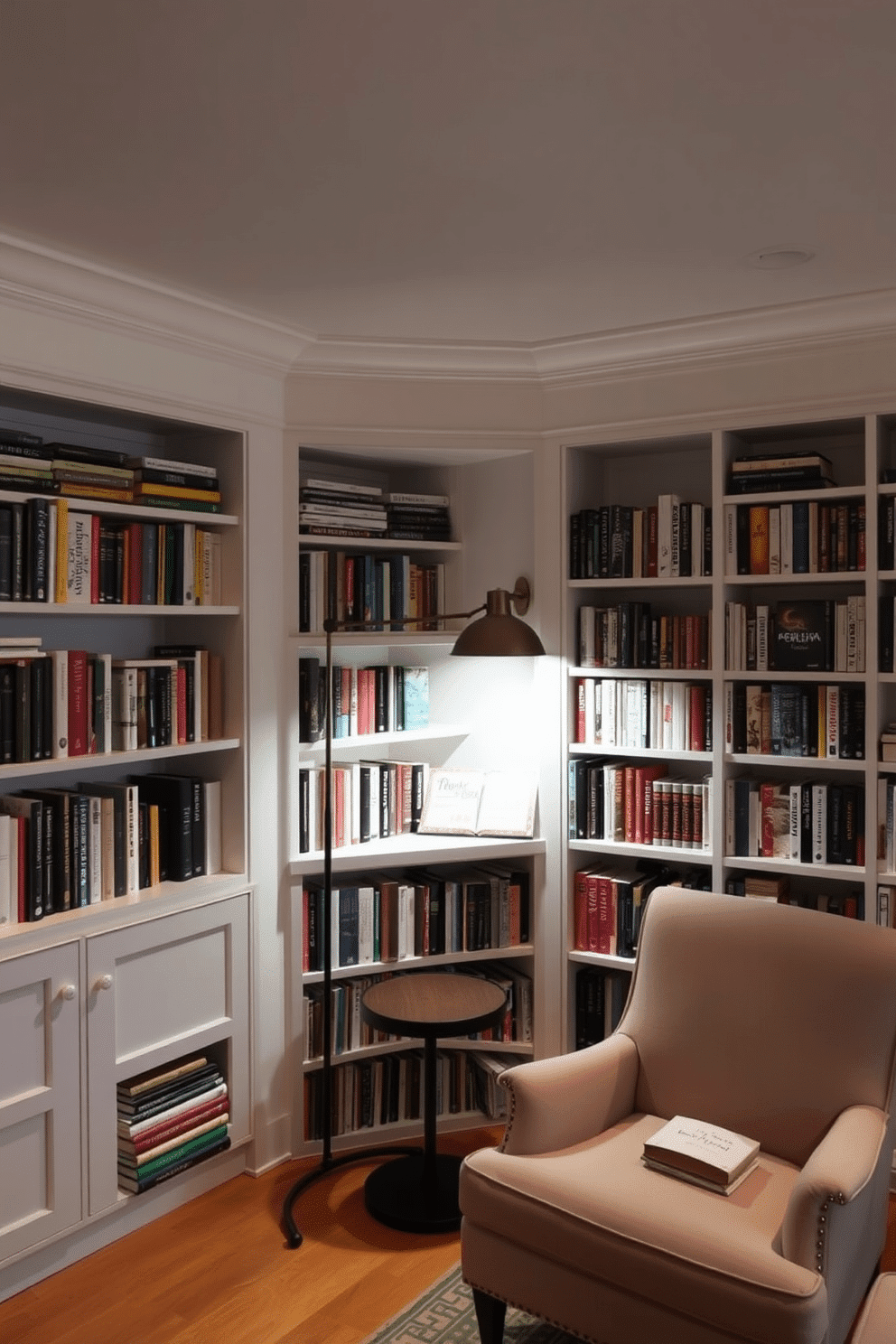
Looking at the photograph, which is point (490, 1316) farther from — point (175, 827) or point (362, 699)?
point (362, 699)

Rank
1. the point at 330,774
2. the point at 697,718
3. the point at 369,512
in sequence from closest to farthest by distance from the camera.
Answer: the point at 330,774
the point at 697,718
the point at 369,512

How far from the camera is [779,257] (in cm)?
259

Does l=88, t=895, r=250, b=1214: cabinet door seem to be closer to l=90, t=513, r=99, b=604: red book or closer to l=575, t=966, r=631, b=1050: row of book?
l=90, t=513, r=99, b=604: red book

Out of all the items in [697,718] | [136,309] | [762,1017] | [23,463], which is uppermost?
[136,309]

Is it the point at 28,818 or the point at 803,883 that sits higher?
the point at 28,818

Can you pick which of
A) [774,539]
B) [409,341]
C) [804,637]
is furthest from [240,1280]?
[409,341]

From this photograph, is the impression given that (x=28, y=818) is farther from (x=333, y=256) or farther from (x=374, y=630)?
(x=333, y=256)

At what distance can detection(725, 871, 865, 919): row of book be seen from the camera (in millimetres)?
3242

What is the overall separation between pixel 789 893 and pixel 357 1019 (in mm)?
1400

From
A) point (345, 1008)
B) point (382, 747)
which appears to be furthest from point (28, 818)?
point (382, 747)

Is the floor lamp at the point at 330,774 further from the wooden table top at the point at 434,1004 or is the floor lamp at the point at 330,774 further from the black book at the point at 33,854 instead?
the black book at the point at 33,854

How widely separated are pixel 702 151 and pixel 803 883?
221cm

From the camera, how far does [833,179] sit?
7.08 feet

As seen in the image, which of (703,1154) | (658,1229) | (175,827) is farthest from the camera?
(175,827)
